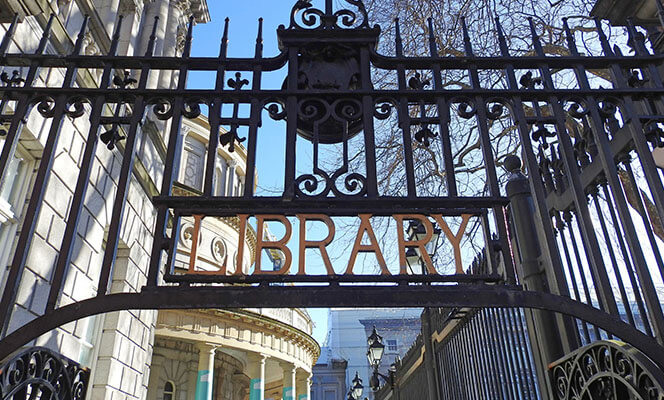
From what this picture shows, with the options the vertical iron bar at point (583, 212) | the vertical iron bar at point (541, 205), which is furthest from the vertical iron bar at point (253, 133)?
the vertical iron bar at point (583, 212)

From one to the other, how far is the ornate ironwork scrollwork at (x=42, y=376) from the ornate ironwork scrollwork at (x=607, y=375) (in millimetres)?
2592

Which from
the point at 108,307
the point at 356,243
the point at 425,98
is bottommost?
the point at 108,307

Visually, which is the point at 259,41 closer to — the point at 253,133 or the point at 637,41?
the point at 253,133

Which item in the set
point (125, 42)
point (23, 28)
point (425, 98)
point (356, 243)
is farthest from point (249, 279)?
point (125, 42)

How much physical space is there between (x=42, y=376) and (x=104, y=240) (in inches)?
313

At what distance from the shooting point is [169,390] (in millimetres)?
21266

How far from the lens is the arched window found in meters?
21.0

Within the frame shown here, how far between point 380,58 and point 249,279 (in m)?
1.76

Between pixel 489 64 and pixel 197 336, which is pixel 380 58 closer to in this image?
pixel 489 64

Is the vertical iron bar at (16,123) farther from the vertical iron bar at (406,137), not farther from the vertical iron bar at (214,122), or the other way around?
the vertical iron bar at (406,137)

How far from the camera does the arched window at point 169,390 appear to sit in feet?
68.9

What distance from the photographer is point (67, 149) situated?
7.65m

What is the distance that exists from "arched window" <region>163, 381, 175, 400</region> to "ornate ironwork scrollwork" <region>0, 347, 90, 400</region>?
66.9 feet

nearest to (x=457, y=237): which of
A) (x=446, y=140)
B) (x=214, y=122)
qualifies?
(x=446, y=140)
